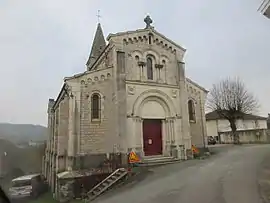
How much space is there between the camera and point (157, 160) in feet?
66.3

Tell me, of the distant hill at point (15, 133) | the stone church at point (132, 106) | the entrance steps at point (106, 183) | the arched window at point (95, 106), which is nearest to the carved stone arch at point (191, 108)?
the stone church at point (132, 106)

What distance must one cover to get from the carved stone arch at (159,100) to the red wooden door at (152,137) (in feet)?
4.29

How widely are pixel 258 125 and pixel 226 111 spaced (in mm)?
18565

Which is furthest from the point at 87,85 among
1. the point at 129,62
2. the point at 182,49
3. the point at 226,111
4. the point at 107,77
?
the point at 226,111

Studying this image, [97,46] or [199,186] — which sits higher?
[97,46]

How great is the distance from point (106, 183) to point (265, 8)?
42.8 ft

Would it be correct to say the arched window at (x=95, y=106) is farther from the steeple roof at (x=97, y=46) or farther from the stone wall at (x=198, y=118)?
the steeple roof at (x=97, y=46)

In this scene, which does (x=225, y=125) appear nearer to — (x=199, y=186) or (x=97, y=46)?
(x=97, y=46)

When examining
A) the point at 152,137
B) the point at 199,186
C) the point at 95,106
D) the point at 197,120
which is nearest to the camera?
the point at 199,186

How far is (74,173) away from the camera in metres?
16.9

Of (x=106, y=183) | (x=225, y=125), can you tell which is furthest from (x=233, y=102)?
(x=106, y=183)

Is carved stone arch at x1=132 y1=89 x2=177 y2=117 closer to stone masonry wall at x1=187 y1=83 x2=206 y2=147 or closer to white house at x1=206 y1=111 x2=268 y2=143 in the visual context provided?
stone masonry wall at x1=187 y1=83 x2=206 y2=147

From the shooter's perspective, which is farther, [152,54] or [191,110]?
[191,110]

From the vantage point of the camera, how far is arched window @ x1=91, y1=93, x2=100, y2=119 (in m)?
19.4
